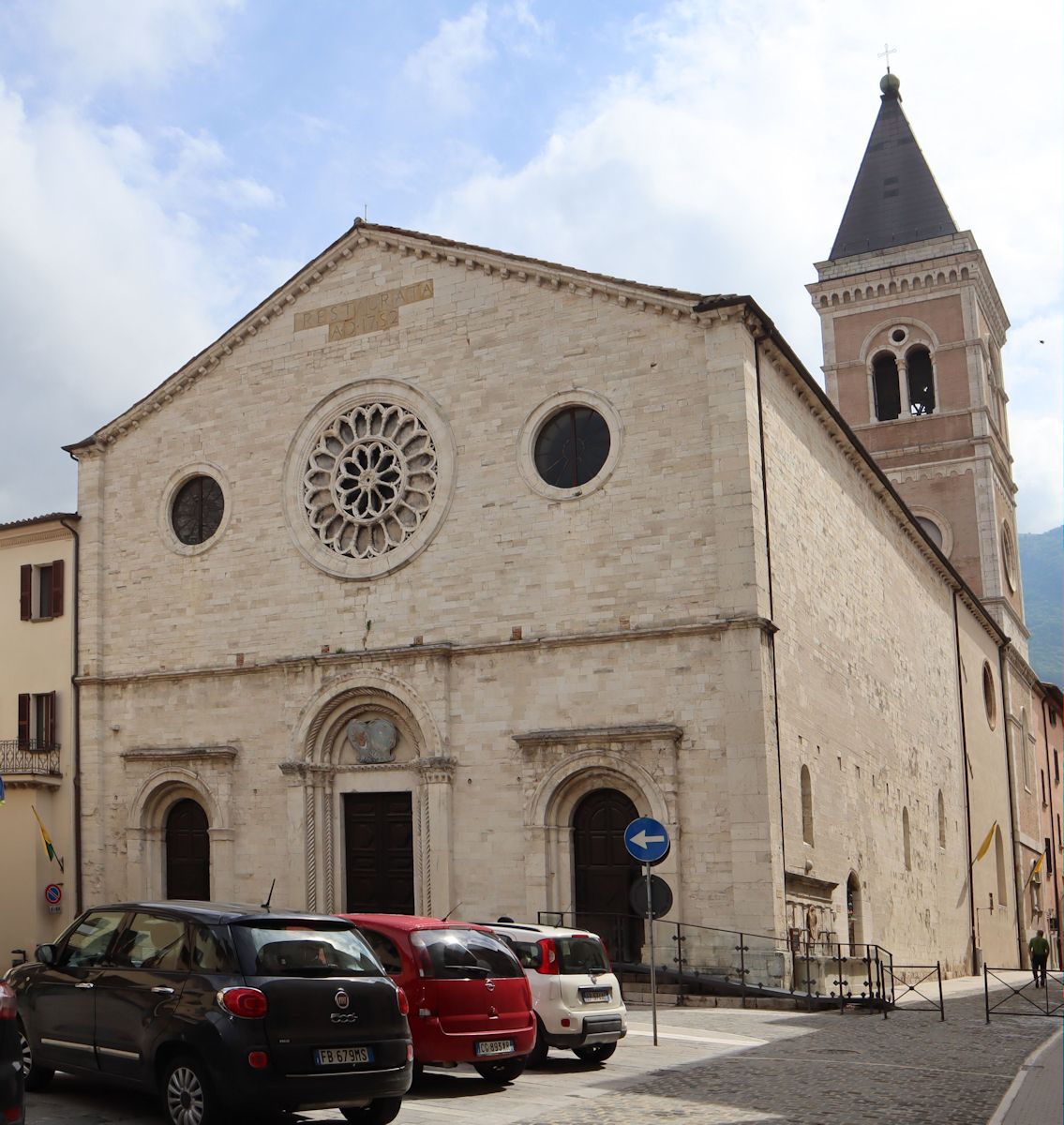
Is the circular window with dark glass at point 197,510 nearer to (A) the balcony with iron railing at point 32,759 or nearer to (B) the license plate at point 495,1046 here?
(A) the balcony with iron railing at point 32,759

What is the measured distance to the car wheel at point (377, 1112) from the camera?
10.3 metres

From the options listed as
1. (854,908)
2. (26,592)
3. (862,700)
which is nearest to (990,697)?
(862,700)

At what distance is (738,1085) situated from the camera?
42.4ft

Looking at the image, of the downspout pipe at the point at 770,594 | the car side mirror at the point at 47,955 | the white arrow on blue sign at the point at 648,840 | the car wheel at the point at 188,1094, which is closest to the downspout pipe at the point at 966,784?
the downspout pipe at the point at 770,594

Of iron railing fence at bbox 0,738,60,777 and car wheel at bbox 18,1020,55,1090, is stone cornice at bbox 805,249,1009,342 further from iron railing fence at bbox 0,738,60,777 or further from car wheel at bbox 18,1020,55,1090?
car wheel at bbox 18,1020,55,1090

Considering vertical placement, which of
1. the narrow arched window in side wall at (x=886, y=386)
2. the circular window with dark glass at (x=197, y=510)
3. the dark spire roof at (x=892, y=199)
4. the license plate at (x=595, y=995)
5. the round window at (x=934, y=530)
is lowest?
the license plate at (x=595, y=995)

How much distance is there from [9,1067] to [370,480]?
20760 mm

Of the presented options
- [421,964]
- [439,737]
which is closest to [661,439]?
[439,737]

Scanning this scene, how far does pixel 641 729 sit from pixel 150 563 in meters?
11.9

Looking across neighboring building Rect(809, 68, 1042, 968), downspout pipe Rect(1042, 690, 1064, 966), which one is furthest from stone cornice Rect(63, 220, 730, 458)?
downspout pipe Rect(1042, 690, 1064, 966)

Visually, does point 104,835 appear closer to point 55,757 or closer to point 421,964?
point 55,757

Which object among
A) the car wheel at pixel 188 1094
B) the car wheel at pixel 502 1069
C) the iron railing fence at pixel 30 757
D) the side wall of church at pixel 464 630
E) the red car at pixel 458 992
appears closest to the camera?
the car wheel at pixel 188 1094

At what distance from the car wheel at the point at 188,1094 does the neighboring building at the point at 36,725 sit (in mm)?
19819

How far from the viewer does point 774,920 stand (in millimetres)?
22188
